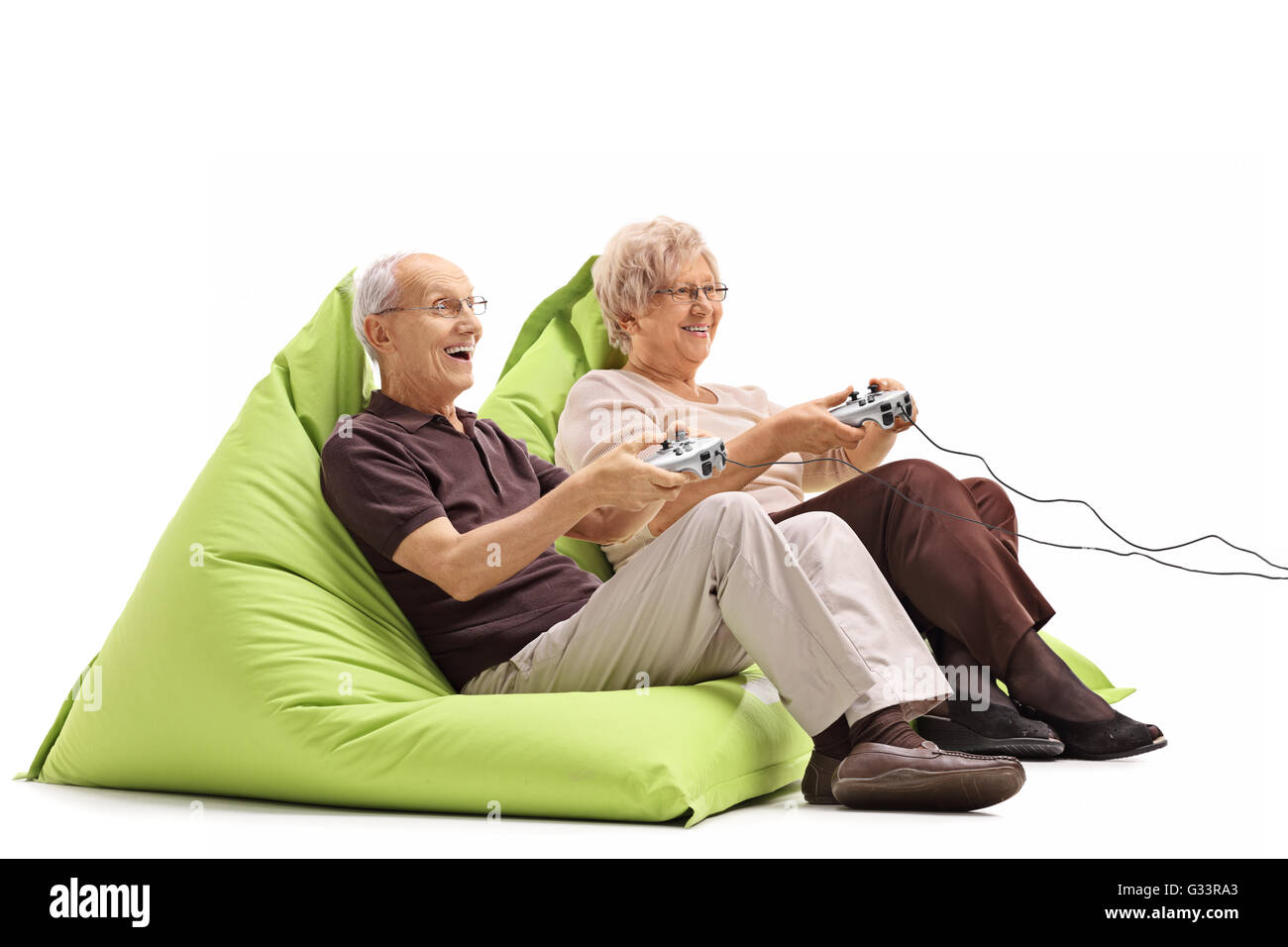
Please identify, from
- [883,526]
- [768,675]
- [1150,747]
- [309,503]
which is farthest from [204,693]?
[1150,747]

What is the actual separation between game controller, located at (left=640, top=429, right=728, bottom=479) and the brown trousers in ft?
1.46

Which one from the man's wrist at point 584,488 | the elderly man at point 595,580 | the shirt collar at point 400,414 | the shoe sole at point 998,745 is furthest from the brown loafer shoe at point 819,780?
the shirt collar at point 400,414

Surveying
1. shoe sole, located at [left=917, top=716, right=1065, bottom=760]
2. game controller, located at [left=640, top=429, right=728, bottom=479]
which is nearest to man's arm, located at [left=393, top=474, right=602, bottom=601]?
game controller, located at [left=640, top=429, right=728, bottom=479]

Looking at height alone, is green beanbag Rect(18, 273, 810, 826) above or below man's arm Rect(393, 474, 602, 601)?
below

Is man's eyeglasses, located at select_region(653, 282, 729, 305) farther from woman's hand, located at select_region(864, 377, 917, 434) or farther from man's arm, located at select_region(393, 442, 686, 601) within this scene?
man's arm, located at select_region(393, 442, 686, 601)

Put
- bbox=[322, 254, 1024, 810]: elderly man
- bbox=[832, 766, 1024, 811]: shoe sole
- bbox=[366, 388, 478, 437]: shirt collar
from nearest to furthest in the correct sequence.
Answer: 1. bbox=[832, 766, 1024, 811]: shoe sole
2. bbox=[322, 254, 1024, 810]: elderly man
3. bbox=[366, 388, 478, 437]: shirt collar

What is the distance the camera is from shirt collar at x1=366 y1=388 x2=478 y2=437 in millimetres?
2398

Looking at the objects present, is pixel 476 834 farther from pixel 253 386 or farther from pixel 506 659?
pixel 253 386

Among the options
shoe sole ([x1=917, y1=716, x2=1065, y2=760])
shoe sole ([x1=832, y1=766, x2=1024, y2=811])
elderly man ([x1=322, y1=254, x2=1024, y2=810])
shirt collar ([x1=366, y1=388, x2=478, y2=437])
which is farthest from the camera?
shoe sole ([x1=917, y1=716, x2=1065, y2=760])

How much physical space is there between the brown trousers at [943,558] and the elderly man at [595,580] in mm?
252

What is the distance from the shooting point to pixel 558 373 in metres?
3.21

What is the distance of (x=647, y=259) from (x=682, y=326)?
0.52 feet

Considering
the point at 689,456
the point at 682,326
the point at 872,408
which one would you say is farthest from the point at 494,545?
the point at 682,326

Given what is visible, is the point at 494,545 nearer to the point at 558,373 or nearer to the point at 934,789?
the point at 934,789
